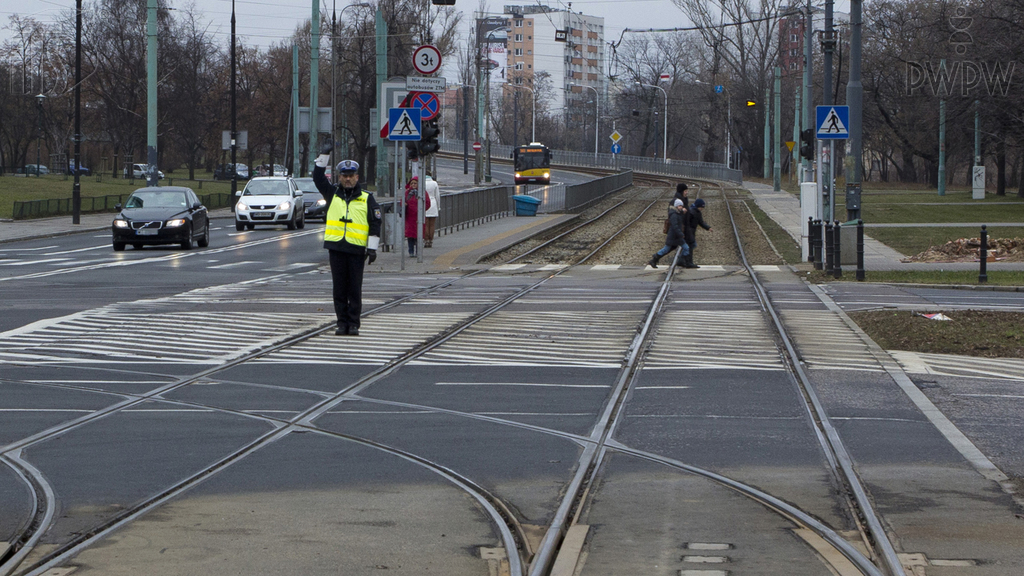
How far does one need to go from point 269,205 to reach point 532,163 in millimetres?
44008

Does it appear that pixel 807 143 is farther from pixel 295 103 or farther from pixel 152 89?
pixel 295 103

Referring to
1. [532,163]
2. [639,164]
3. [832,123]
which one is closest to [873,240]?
[832,123]

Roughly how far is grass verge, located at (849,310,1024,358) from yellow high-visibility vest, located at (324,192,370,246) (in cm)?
556

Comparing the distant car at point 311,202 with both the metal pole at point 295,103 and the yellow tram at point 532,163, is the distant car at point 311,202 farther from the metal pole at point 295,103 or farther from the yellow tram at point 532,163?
the yellow tram at point 532,163

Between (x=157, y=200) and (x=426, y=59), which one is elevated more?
(x=426, y=59)

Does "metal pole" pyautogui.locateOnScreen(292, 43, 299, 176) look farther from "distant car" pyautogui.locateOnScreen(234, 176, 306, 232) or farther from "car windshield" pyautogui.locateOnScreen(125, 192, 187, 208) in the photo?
"car windshield" pyautogui.locateOnScreen(125, 192, 187, 208)

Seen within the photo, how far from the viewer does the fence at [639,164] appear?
8800cm

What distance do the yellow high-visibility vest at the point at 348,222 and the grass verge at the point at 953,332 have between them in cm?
556

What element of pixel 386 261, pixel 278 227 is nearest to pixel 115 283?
pixel 386 261

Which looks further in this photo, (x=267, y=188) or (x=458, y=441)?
(x=267, y=188)

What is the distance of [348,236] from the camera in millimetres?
13125

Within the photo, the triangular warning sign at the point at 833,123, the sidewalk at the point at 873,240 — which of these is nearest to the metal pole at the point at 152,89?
the sidewalk at the point at 873,240

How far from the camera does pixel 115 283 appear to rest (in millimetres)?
21391

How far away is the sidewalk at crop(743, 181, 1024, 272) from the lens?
24.3 meters
